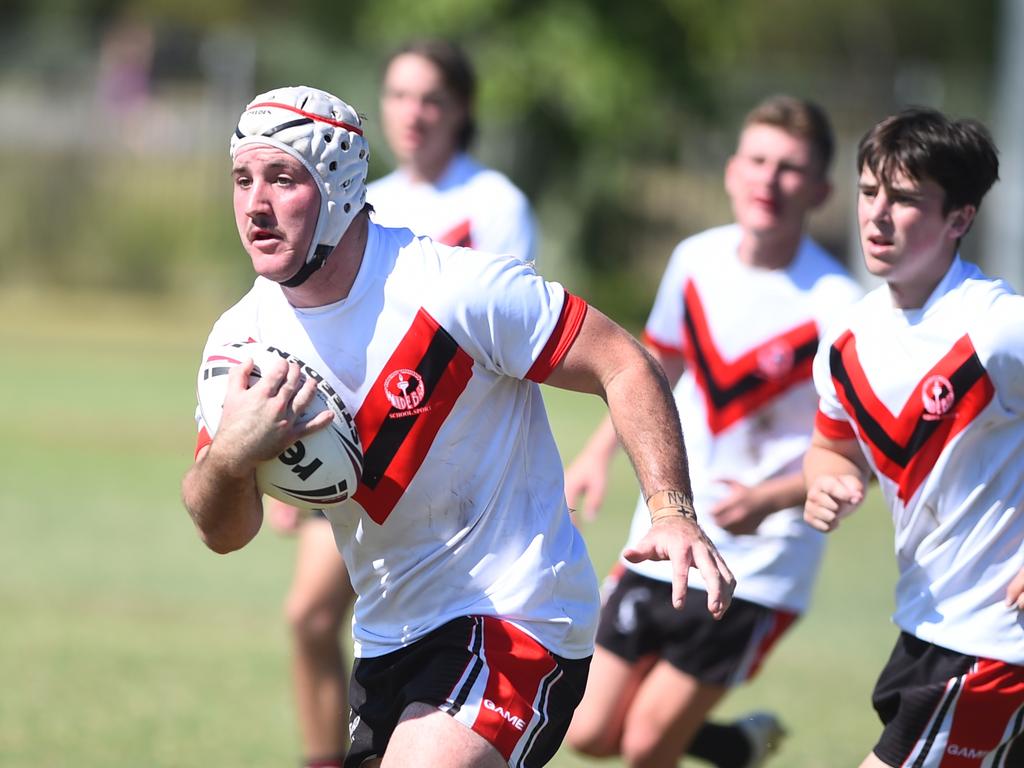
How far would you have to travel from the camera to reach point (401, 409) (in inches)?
161

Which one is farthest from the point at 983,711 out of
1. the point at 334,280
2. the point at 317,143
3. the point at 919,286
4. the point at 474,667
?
the point at 317,143

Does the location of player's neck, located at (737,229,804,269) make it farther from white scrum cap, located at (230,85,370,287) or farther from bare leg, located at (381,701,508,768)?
bare leg, located at (381,701,508,768)

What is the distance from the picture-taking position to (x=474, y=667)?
404cm

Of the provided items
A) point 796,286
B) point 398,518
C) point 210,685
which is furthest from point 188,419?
point 398,518

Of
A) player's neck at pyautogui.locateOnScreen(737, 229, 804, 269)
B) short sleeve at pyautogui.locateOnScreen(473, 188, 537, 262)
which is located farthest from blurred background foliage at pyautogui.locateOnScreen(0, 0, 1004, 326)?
player's neck at pyautogui.locateOnScreen(737, 229, 804, 269)

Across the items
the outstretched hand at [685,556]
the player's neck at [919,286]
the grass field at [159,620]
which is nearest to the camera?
the outstretched hand at [685,556]

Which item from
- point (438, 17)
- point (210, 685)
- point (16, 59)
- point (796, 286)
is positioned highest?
point (438, 17)

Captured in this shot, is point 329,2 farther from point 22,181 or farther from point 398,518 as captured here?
point 398,518

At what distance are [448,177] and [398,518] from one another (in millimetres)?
2930

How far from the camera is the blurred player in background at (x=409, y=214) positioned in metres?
6.41

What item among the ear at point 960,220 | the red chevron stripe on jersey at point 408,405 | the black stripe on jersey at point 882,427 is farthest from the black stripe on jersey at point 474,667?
the ear at point 960,220

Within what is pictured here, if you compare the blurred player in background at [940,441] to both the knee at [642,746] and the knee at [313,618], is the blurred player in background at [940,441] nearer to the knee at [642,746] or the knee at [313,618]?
the knee at [642,746]

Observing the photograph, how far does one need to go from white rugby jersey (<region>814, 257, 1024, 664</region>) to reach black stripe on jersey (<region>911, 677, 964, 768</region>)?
107mm

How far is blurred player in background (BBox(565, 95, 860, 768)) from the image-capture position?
6020 mm
